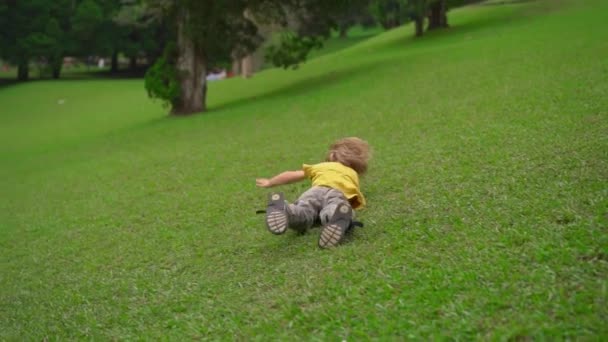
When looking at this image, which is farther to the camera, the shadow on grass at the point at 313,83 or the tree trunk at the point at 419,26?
the tree trunk at the point at 419,26

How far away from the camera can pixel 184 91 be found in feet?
52.8

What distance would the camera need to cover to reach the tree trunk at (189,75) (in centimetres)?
1572

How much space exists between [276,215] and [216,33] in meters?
11.7

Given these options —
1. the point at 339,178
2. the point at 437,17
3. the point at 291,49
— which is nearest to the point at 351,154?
the point at 339,178

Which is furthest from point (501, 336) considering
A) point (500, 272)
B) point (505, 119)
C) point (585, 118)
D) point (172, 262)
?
point (505, 119)

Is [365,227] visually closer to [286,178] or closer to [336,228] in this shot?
[336,228]

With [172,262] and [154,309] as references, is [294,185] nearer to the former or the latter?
[172,262]

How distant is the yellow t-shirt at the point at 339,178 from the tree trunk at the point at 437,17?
20065mm

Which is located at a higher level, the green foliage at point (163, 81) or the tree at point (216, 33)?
Result: the tree at point (216, 33)

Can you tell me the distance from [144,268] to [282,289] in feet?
4.69

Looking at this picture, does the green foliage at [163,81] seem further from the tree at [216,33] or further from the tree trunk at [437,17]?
the tree trunk at [437,17]

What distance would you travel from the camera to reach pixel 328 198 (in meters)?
4.54

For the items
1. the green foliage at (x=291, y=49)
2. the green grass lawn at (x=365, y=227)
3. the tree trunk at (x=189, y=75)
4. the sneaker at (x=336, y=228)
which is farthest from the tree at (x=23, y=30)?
the sneaker at (x=336, y=228)

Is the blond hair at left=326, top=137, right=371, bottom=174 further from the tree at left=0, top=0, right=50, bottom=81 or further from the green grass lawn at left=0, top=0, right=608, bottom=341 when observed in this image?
the tree at left=0, top=0, right=50, bottom=81
